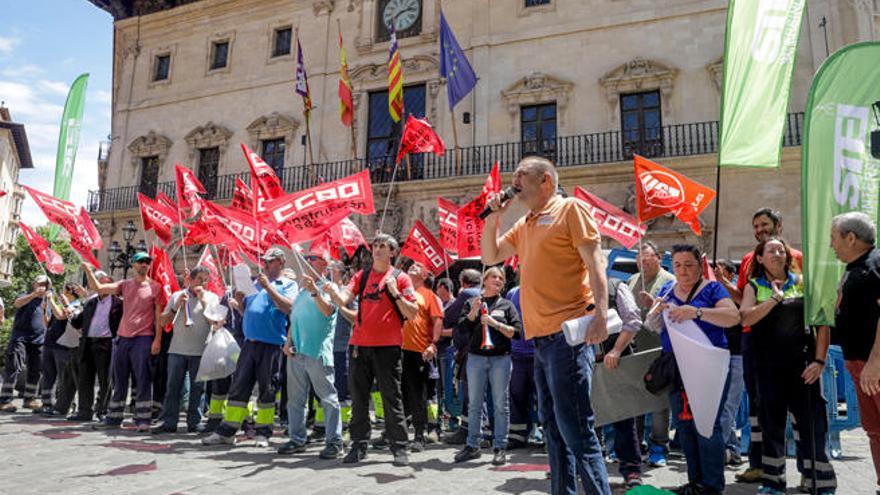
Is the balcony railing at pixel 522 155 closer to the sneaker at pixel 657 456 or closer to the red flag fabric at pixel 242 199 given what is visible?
the red flag fabric at pixel 242 199

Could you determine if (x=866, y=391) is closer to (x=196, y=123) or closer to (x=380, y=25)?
(x=380, y=25)

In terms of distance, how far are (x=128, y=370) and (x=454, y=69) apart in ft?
37.2

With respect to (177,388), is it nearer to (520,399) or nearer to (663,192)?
(520,399)

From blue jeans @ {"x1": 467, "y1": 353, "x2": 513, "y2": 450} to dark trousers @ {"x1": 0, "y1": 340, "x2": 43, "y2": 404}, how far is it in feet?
25.8

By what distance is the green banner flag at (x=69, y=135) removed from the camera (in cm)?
1841

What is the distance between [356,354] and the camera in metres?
5.15

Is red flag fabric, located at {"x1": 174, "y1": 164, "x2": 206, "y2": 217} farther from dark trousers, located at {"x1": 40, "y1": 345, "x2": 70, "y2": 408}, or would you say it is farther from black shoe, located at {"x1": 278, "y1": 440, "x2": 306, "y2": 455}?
black shoe, located at {"x1": 278, "y1": 440, "x2": 306, "y2": 455}

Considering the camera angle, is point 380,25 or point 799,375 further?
point 380,25

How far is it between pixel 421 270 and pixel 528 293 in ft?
13.5

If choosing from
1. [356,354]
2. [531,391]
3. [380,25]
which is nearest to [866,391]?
[531,391]

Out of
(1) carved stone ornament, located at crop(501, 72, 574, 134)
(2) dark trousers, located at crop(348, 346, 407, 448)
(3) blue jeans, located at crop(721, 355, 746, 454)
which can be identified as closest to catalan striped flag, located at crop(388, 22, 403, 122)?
(1) carved stone ornament, located at crop(501, 72, 574, 134)

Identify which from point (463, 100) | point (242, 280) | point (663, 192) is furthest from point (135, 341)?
point (463, 100)

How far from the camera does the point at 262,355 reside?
617 centimetres

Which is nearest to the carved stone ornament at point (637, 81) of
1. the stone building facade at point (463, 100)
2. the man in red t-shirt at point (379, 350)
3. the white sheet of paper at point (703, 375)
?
the stone building facade at point (463, 100)
